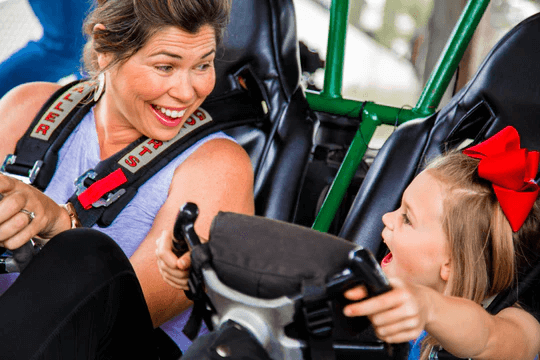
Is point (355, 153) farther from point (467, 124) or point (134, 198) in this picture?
point (134, 198)

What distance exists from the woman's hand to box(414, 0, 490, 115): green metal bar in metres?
0.91

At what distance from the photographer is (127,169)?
1.37m

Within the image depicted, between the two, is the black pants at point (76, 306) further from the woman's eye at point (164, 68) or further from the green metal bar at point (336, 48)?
the green metal bar at point (336, 48)

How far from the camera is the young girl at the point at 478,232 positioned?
1.08 m

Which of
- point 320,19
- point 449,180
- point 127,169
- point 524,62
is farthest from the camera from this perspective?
point 320,19

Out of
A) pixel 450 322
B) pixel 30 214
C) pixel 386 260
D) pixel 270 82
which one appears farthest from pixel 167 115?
pixel 450 322

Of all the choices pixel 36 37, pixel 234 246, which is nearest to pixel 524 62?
pixel 234 246

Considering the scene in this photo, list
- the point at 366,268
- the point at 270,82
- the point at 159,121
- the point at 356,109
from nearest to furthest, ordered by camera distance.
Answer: the point at 366,268 < the point at 159,121 < the point at 270,82 < the point at 356,109

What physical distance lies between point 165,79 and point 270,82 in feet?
0.88

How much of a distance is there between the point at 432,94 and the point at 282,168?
43 centimetres

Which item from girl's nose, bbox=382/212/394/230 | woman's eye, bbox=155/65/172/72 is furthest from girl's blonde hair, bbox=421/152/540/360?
woman's eye, bbox=155/65/172/72

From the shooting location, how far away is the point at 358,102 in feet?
5.57

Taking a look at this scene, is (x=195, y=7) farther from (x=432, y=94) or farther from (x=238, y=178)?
(x=432, y=94)

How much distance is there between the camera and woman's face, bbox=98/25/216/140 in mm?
1292
